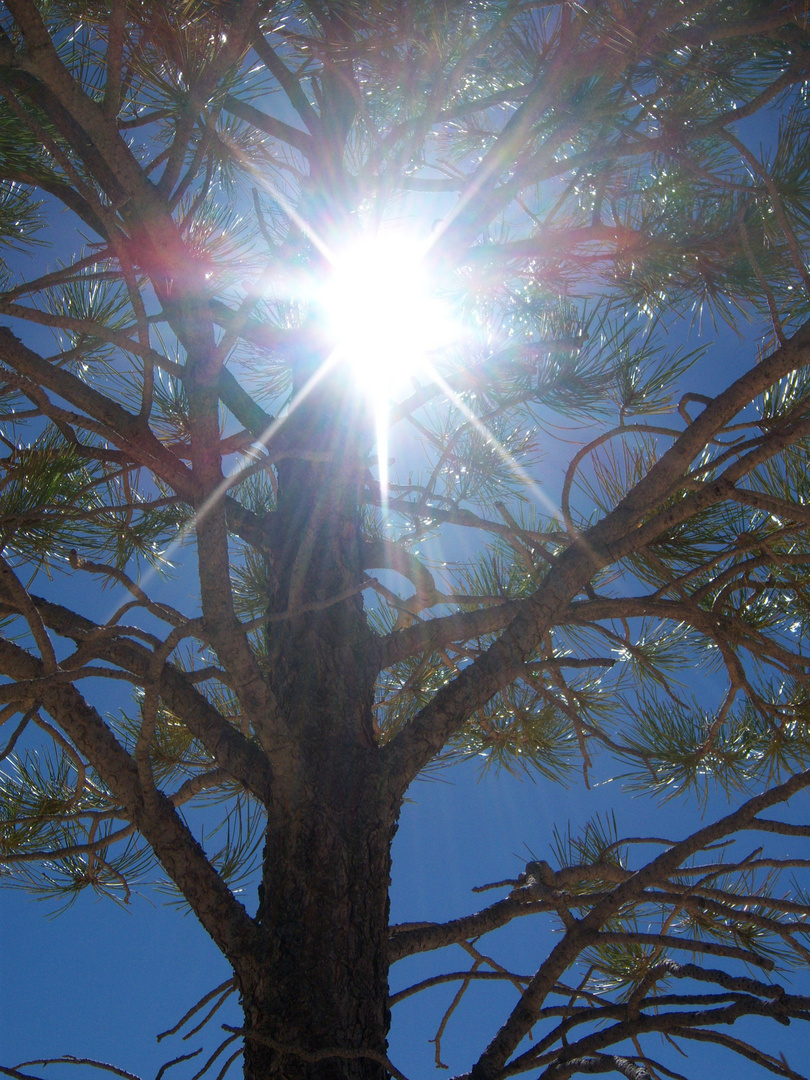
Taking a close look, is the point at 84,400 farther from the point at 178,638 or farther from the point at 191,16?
the point at 191,16

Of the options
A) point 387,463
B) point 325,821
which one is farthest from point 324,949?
point 387,463

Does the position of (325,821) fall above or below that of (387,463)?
below

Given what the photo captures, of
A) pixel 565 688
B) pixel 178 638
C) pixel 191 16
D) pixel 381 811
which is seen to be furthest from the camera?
pixel 565 688

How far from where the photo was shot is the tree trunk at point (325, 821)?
55 centimetres

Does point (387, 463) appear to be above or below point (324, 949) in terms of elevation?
above

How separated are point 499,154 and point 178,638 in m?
0.49

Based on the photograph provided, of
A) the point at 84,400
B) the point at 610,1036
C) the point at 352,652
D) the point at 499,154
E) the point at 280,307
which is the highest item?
the point at 280,307

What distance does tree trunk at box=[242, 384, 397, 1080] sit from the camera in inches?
21.7

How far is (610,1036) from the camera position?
553mm

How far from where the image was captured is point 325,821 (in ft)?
2.06

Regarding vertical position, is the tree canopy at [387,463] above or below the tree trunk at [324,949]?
above

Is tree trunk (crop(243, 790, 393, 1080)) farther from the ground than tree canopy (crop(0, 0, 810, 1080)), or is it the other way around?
tree canopy (crop(0, 0, 810, 1080))

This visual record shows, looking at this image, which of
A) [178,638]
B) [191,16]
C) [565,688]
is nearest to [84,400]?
[178,638]

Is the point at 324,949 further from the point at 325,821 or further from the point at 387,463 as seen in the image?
the point at 387,463
